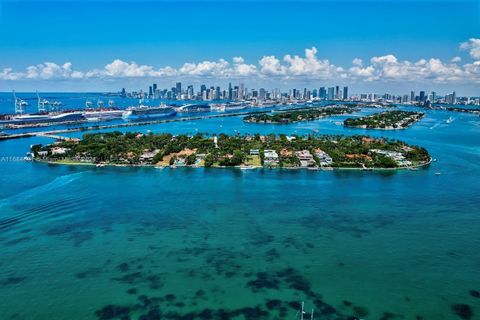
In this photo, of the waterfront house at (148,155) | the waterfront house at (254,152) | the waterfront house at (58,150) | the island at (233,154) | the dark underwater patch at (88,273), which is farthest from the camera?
the waterfront house at (254,152)

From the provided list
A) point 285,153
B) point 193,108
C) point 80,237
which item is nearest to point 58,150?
point 285,153

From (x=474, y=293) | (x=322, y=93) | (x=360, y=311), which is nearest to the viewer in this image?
(x=360, y=311)

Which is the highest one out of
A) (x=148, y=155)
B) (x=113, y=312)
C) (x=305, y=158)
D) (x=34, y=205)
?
(x=305, y=158)

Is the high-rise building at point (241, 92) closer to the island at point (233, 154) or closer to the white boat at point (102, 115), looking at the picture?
the white boat at point (102, 115)

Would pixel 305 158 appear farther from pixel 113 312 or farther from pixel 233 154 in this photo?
pixel 113 312

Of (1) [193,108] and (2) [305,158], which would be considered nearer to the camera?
(2) [305,158]

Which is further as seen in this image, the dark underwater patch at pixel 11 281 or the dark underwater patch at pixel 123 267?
the dark underwater patch at pixel 123 267

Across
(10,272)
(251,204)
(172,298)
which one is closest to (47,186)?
(10,272)

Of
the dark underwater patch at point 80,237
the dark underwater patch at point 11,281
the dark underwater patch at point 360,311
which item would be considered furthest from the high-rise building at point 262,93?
the dark underwater patch at point 360,311
